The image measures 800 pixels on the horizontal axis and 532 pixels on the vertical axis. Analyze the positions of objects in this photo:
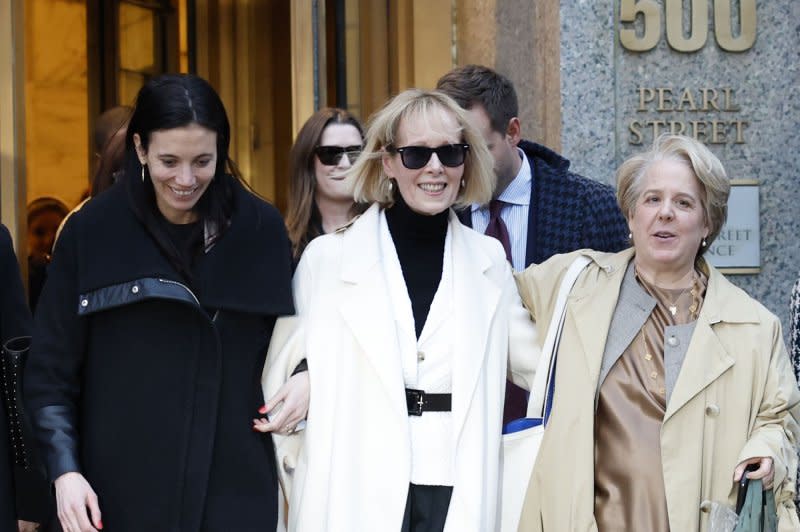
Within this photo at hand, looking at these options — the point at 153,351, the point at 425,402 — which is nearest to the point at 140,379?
the point at 153,351

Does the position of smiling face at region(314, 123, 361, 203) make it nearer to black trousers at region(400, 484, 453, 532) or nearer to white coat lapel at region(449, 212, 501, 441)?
white coat lapel at region(449, 212, 501, 441)

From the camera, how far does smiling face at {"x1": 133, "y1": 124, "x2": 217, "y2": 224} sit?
3672 mm

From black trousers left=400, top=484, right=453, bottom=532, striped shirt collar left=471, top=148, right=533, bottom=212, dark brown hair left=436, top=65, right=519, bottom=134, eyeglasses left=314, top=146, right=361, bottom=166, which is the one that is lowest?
black trousers left=400, top=484, right=453, bottom=532

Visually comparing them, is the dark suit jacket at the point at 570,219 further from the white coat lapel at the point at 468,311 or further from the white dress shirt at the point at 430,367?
the white dress shirt at the point at 430,367

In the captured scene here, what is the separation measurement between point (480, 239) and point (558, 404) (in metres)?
0.66

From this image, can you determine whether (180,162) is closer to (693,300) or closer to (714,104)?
(693,300)

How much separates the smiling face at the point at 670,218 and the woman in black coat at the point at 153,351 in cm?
120

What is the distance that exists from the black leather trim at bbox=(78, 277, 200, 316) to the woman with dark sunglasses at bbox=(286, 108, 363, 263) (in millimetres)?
1772

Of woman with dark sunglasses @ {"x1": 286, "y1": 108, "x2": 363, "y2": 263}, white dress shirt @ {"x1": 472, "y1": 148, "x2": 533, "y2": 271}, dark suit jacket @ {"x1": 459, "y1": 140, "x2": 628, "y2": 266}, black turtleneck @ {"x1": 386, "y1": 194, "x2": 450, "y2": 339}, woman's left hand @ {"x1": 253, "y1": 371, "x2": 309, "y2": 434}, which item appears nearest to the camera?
woman's left hand @ {"x1": 253, "y1": 371, "x2": 309, "y2": 434}

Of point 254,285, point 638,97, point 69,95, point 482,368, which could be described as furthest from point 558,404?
point 69,95

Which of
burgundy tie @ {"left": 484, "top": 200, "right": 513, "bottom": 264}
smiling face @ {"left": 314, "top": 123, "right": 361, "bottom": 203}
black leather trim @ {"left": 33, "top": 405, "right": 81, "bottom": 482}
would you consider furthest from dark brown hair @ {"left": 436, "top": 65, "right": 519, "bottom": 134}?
black leather trim @ {"left": 33, "top": 405, "right": 81, "bottom": 482}

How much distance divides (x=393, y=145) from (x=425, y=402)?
82 centimetres

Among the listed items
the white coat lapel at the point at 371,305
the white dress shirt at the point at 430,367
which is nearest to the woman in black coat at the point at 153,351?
the white coat lapel at the point at 371,305

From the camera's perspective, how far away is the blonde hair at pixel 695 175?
3.90m
